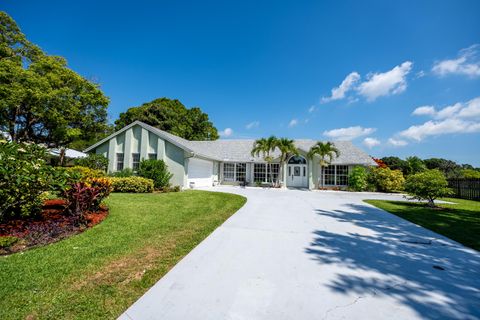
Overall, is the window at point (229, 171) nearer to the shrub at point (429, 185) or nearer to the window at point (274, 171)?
the window at point (274, 171)

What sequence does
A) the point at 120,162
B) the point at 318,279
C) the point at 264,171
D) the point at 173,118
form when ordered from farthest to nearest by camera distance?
the point at 173,118 < the point at 264,171 < the point at 120,162 < the point at 318,279

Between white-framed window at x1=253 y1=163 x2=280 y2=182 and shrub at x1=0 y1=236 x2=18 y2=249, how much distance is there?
2035 cm

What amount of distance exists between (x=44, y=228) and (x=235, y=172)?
20.0 metres

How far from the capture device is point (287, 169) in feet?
77.0

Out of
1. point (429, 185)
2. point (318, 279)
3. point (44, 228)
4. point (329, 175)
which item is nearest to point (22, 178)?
point (44, 228)

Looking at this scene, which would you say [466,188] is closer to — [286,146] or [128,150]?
[286,146]

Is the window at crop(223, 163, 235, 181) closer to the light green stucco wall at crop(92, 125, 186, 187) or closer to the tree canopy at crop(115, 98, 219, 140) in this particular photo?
the light green stucco wall at crop(92, 125, 186, 187)

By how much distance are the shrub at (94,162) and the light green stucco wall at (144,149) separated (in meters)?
0.61

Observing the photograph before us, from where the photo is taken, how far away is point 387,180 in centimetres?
2045

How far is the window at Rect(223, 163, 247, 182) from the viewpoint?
25.1 metres

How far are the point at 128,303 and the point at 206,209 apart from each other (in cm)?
677

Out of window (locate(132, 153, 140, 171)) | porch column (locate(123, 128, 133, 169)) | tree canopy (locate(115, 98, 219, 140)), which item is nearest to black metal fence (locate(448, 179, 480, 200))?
window (locate(132, 153, 140, 171))

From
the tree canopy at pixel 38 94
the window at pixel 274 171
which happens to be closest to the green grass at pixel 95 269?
the tree canopy at pixel 38 94

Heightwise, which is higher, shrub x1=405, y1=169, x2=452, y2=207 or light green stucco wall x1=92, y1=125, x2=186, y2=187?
light green stucco wall x1=92, y1=125, x2=186, y2=187
